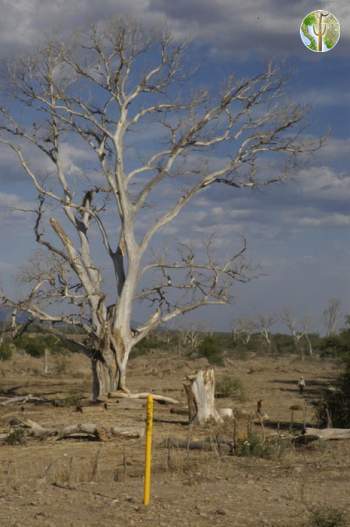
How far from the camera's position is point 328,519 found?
8.14 m

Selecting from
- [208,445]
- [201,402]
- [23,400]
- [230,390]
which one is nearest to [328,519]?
[208,445]

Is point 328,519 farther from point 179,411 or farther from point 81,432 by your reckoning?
point 179,411

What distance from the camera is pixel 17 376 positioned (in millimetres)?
36406

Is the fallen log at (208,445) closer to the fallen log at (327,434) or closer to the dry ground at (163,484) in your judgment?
the dry ground at (163,484)

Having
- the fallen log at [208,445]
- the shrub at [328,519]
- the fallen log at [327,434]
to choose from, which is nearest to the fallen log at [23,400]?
the fallen log at [208,445]

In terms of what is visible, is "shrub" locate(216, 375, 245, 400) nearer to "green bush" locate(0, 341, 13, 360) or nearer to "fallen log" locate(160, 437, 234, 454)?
"fallen log" locate(160, 437, 234, 454)

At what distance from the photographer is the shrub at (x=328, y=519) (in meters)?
8.02

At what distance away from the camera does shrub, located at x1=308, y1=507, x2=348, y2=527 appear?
8.02m

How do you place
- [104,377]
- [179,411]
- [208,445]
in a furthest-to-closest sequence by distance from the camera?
[104,377]
[179,411]
[208,445]

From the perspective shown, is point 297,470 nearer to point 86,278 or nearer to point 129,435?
point 129,435

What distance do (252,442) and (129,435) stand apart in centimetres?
346

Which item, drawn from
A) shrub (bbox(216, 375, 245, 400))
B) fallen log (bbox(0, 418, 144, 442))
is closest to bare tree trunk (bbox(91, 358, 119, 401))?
shrub (bbox(216, 375, 245, 400))

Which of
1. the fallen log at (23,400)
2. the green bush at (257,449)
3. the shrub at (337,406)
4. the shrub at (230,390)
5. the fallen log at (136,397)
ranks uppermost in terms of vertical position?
the shrub at (230,390)

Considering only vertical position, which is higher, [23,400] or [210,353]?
[210,353]
